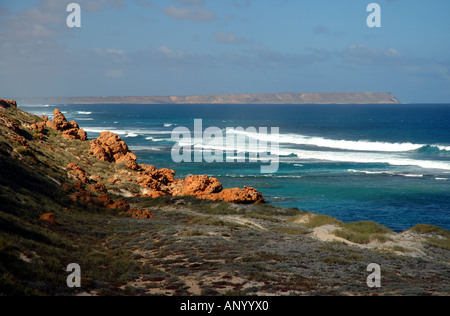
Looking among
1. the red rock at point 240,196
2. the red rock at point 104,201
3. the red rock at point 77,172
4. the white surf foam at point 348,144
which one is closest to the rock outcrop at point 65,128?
the red rock at point 77,172

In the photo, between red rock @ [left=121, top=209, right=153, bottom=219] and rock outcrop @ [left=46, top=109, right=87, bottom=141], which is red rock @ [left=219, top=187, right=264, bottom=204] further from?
rock outcrop @ [left=46, top=109, right=87, bottom=141]

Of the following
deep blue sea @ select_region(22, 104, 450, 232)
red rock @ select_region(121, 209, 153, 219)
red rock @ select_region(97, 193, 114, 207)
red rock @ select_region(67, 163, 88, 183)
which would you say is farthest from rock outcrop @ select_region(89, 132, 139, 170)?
red rock @ select_region(121, 209, 153, 219)

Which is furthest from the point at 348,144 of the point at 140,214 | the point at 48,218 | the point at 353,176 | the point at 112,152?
the point at 48,218

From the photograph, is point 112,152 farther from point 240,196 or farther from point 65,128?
point 240,196

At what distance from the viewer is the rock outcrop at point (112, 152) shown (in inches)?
1303

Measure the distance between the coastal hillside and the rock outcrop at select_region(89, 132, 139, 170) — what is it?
8.69 feet

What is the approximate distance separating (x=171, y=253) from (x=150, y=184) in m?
16.3

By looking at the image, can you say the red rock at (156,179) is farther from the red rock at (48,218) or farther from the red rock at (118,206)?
the red rock at (48,218)

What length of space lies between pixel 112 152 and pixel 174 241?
2019cm

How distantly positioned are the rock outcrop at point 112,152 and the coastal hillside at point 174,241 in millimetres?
2649

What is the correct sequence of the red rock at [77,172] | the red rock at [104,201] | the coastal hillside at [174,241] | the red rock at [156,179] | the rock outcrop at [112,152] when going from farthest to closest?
1. the rock outcrop at [112,152]
2. the red rock at [156,179]
3. the red rock at [77,172]
4. the red rock at [104,201]
5. the coastal hillside at [174,241]

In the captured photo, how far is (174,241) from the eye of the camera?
15.9m

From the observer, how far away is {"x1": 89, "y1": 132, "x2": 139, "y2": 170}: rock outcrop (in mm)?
33094
